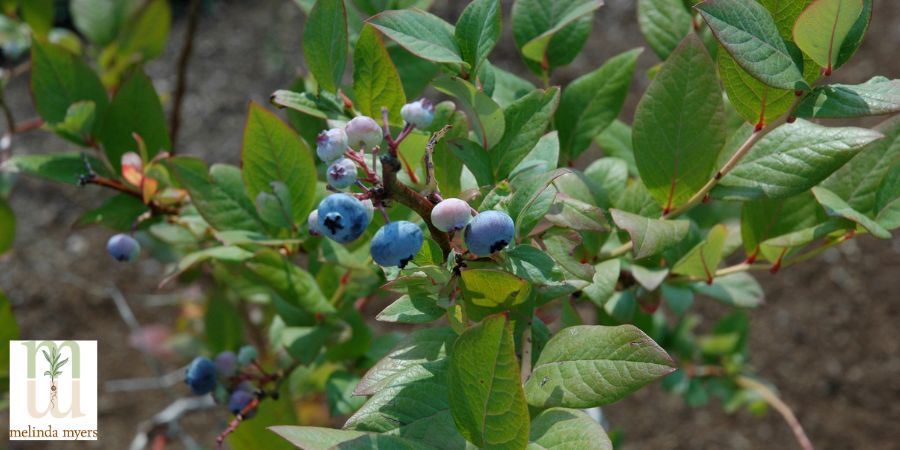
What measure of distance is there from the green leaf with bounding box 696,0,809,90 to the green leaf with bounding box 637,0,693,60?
299mm

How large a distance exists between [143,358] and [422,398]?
234 centimetres

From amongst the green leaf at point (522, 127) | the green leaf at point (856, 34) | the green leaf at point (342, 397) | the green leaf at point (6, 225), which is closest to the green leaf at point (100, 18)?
the green leaf at point (6, 225)

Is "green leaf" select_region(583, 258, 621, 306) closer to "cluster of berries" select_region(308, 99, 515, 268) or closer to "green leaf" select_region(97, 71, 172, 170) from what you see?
"cluster of berries" select_region(308, 99, 515, 268)

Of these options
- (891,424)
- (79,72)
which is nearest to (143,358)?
(79,72)

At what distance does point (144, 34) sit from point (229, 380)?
702mm

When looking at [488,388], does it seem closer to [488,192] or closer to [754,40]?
[488,192]

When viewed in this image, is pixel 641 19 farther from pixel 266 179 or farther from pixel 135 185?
pixel 135 185

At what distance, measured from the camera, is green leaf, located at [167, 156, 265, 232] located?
87 centimetres

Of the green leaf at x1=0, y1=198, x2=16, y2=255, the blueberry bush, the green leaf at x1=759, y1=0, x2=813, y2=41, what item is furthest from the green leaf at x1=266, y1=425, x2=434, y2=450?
the green leaf at x1=0, y1=198, x2=16, y2=255

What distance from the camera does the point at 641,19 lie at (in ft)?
3.11

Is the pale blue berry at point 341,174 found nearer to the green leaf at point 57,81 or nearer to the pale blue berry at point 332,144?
the pale blue berry at point 332,144

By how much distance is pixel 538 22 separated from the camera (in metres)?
0.88

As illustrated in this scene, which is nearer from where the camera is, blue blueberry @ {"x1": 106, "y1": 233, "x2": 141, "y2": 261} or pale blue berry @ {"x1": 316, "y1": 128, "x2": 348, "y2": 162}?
pale blue berry @ {"x1": 316, "y1": 128, "x2": 348, "y2": 162}

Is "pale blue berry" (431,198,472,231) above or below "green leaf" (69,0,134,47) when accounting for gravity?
below
